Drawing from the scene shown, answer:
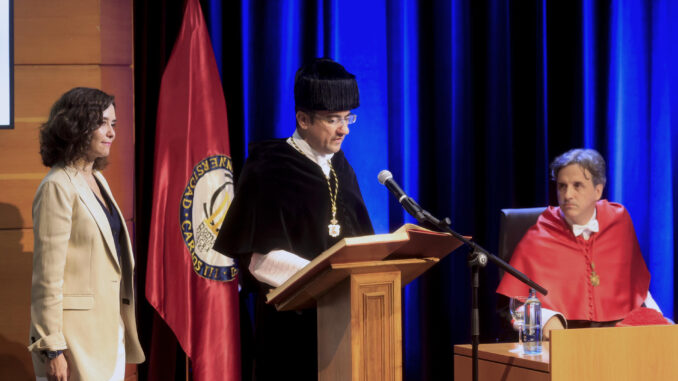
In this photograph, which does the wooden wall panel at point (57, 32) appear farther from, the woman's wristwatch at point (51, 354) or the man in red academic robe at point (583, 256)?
the man in red academic robe at point (583, 256)

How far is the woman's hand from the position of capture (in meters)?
2.64

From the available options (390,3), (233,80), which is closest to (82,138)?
(233,80)

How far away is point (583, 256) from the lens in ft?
12.3

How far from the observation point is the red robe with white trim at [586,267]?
367 centimetres

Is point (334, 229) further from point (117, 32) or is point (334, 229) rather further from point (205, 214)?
point (117, 32)

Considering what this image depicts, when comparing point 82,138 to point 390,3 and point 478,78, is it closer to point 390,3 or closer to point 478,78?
point 390,3

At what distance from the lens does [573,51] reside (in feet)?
15.0

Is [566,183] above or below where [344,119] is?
below

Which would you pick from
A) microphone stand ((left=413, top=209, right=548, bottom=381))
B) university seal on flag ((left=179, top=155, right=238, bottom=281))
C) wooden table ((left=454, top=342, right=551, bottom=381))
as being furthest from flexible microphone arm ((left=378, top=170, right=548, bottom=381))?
university seal on flag ((left=179, top=155, right=238, bottom=281))

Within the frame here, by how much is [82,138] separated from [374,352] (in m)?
1.41

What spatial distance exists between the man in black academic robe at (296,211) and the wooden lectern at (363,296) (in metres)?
0.40

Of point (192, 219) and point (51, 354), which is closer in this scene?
point (51, 354)

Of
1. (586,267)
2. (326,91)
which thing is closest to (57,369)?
(326,91)

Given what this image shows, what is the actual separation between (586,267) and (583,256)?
6 cm
